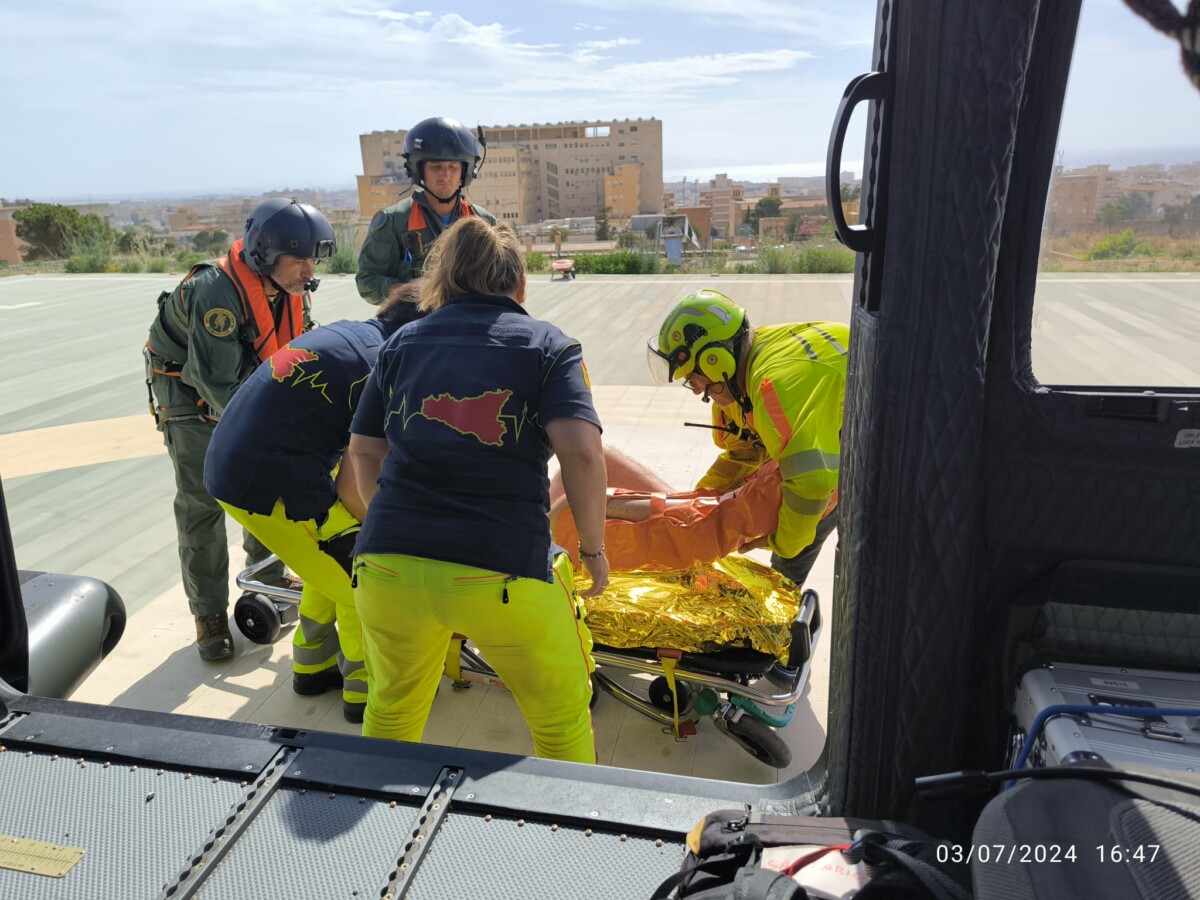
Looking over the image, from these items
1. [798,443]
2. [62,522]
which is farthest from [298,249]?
[62,522]

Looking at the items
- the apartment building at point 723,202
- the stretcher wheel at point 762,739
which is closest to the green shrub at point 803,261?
the stretcher wheel at point 762,739

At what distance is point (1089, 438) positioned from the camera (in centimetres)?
142

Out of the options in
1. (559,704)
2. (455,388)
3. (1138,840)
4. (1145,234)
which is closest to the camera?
(1138,840)

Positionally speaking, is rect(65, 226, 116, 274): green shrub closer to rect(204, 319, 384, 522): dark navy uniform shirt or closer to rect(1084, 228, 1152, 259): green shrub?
rect(204, 319, 384, 522): dark navy uniform shirt

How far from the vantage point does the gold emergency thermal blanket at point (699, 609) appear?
118 inches

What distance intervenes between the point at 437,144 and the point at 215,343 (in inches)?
69.5

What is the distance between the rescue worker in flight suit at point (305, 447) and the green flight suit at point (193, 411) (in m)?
0.79

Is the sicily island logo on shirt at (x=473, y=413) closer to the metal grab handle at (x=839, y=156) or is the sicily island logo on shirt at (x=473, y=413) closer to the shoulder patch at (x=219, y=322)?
the metal grab handle at (x=839, y=156)

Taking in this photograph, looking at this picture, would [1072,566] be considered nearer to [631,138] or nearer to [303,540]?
[303,540]

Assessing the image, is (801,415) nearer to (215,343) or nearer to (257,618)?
(215,343)

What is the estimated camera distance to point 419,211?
4832 mm

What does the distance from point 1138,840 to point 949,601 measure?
52 cm

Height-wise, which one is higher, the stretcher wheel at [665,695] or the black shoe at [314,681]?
the stretcher wheel at [665,695]
